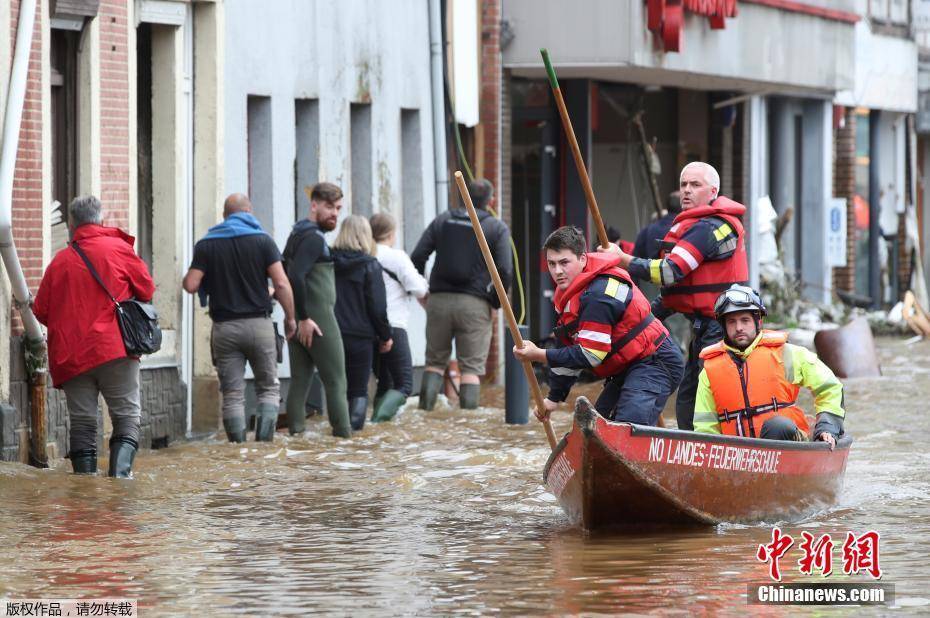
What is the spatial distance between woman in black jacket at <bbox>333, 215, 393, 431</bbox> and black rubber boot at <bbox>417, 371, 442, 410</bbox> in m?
1.50

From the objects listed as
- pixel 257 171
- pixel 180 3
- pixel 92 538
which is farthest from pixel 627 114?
pixel 92 538

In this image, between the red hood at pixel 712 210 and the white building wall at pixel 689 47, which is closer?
the red hood at pixel 712 210

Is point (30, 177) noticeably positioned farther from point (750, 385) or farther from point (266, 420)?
point (750, 385)

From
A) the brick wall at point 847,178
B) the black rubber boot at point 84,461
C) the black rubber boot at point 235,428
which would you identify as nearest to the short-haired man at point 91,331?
the black rubber boot at point 84,461

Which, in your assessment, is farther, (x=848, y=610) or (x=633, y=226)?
(x=633, y=226)

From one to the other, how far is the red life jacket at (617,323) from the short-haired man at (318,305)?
4391 millimetres

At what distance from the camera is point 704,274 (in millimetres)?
11516

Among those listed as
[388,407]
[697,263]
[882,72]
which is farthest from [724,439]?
[882,72]

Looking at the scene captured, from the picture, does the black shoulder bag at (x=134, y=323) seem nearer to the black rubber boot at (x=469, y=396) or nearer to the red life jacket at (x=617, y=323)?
the red life jacket at (x=617, y=323)

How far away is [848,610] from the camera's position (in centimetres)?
779

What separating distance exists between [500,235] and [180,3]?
3055 millimetres

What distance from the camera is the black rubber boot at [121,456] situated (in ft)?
40.0

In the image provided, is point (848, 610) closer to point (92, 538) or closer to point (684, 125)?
point (92, 538)

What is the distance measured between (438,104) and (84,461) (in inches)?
339
